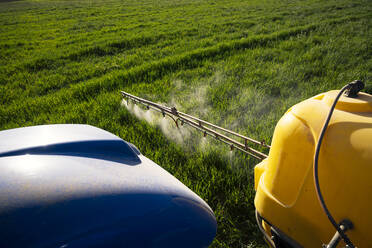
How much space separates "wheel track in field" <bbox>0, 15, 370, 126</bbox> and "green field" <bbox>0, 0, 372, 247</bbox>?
0.08 ft

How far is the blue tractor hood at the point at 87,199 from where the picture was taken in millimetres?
771

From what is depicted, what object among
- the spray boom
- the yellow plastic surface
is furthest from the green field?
the yellow plastic surface

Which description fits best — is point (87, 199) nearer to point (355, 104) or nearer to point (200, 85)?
point (355, 104)

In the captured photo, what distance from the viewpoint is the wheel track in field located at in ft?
12.8

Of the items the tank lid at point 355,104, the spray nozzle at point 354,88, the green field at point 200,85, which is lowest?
the green field at point 200,85

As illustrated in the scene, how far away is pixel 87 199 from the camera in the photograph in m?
0.88

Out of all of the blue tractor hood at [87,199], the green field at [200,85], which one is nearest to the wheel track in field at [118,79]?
the green field at [200,85]

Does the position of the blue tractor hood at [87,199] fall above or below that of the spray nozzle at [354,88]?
below

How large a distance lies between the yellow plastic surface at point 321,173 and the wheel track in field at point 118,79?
3.65m

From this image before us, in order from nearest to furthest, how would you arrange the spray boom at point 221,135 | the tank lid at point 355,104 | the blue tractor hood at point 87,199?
the blue tractor hood at point 87,199
the tank lid at point 355,104
the spray boom at point 221,135

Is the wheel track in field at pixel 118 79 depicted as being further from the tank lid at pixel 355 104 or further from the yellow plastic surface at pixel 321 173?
the tank lid at pixel 355 104

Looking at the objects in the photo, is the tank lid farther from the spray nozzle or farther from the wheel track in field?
the wheel track in field

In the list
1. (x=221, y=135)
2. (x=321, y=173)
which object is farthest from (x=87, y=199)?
(x=221, y=135)

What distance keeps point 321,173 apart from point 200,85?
3.36 meters
